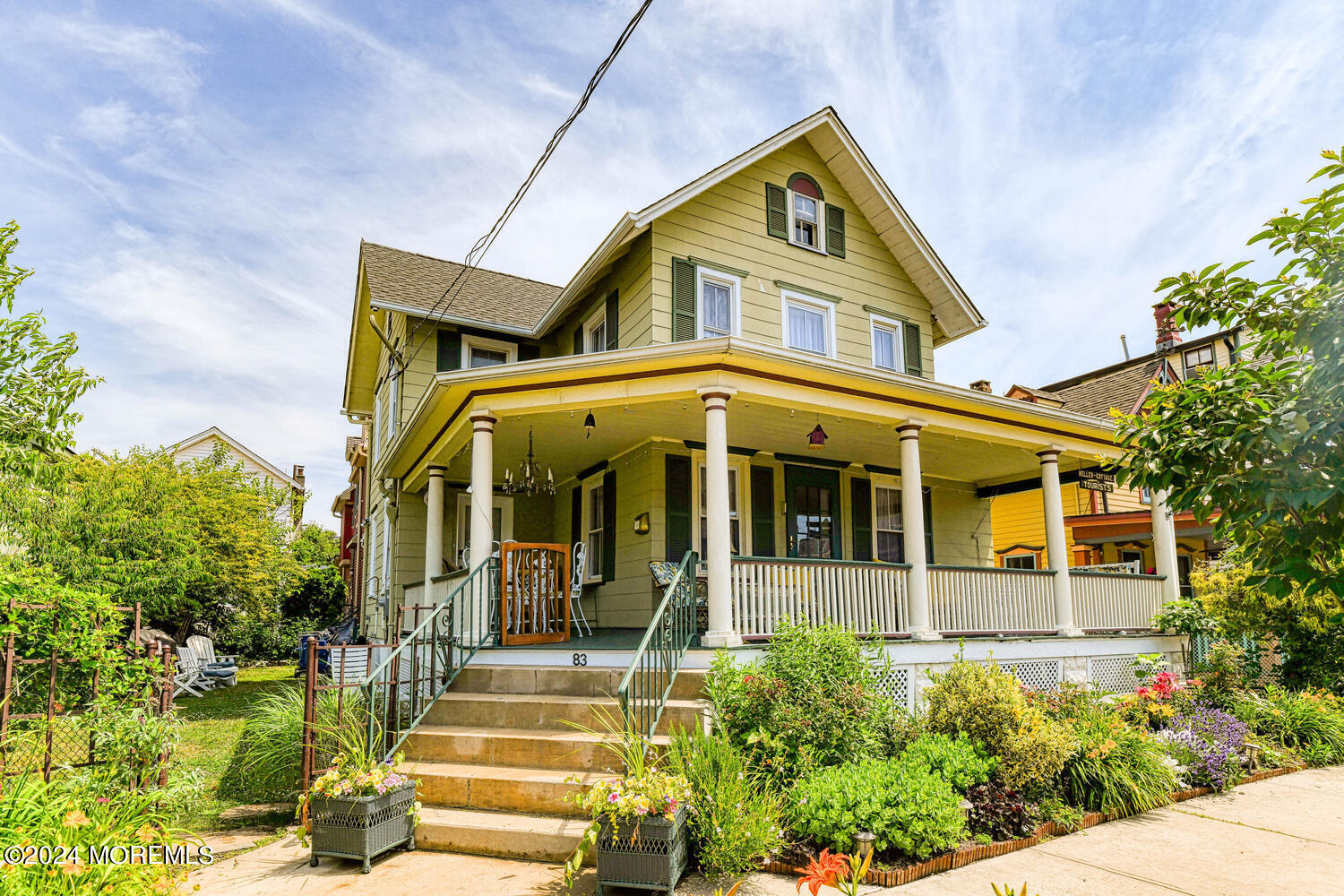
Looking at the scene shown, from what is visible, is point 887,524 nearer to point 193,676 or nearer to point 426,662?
point 426,662

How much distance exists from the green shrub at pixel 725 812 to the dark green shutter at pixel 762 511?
576cm

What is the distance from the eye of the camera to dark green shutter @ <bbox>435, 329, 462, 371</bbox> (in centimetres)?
1258

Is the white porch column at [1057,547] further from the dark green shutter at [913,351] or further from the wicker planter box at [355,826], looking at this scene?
the wicker planter box at [355,826]

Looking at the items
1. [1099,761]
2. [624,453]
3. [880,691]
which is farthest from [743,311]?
[1099,761]

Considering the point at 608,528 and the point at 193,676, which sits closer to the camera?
the point at 608,528

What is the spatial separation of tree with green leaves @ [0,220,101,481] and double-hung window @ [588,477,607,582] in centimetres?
648

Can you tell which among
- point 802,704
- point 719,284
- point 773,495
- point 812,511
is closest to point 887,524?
point 812,511

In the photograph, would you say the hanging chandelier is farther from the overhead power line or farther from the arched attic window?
the arched attic window

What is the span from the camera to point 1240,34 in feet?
15.0

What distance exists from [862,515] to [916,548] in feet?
12.2

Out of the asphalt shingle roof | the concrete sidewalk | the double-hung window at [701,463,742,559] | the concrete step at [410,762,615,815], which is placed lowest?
the concrete sidewalk

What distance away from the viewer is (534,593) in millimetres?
8555

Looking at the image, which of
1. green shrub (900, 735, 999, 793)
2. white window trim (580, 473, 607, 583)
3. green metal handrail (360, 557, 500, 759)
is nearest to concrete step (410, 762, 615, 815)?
green metal handrail (360, 557, 500, 759)

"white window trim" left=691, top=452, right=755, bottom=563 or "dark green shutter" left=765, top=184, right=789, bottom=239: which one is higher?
"dark green shutter" left=765, top=184, right=789, bottom=239
